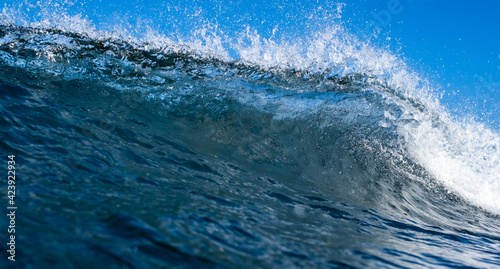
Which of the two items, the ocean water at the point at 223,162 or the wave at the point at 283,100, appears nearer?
the ocean water at the point at 223,162

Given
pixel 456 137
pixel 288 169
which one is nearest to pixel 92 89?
pixel 288 169

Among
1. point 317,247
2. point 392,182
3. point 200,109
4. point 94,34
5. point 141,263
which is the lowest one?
point 141,263

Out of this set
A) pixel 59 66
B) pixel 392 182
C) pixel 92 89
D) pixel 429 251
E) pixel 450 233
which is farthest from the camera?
pixel 59 66

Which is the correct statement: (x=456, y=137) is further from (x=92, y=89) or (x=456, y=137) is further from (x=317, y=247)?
(x=92, y=89)

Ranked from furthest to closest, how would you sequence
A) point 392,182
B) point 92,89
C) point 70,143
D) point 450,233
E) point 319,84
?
point 319,84, point 92,89, point 392,182, point 450,233, point 70,143

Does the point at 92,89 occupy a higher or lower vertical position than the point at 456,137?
lower

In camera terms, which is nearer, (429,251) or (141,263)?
(141,263)

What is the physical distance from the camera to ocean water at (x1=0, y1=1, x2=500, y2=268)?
1714mm

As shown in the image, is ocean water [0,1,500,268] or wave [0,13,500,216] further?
wave [0,13,500,216]

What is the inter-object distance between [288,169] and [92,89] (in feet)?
12.0

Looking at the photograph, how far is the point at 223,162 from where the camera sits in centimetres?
391

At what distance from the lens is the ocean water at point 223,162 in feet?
5.62

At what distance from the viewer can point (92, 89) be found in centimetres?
543

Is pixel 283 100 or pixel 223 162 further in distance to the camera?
pixel 283 100
